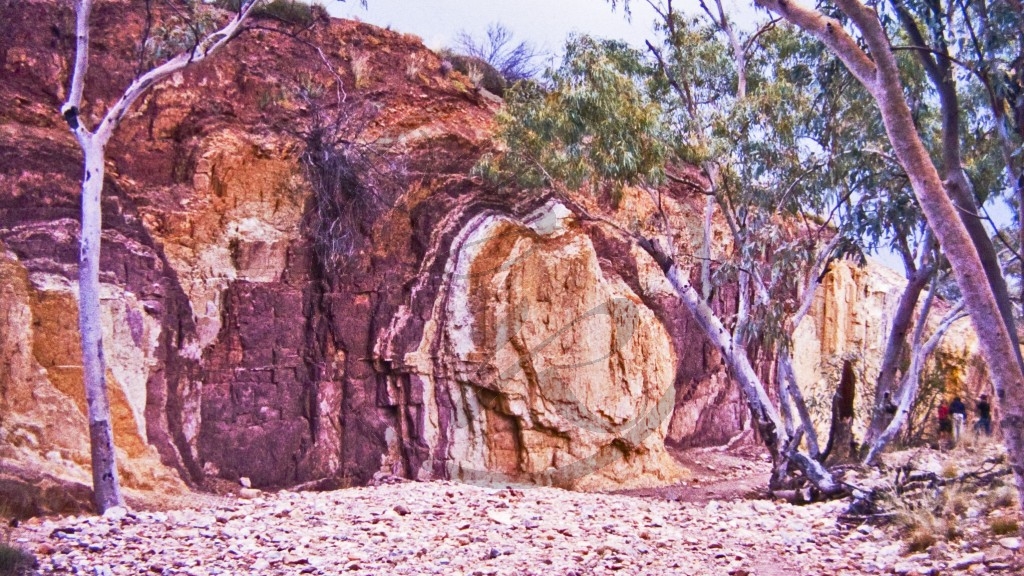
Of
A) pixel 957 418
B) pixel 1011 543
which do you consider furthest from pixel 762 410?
pixel 957 418

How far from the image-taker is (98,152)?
925 cm

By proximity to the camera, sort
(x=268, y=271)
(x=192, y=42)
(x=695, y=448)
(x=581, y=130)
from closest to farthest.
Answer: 1. (x=192, y=42)
2. (x=268, y=271)
3. (x=581, y=130)
4. (x=695, y=448)

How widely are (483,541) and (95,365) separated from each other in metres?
4.10

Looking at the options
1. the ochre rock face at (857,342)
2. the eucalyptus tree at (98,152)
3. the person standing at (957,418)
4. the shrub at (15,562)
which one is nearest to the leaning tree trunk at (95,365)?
the eucalyptus tree at (98,152)

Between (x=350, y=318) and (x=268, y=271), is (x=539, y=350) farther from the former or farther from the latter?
(x=268, y=271)

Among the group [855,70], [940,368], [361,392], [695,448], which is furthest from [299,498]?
[940,368]

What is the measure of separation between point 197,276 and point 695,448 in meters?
9.33

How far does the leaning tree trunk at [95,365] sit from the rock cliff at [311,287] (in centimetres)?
64

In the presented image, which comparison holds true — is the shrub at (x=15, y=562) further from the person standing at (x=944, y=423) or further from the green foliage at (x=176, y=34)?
the person standing at (x=944, y=423)

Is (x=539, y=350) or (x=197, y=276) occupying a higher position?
(x=197, y=276)

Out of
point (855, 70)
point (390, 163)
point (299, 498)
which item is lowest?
point (299, 498)

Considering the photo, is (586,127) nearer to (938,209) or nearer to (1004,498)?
(938,209)

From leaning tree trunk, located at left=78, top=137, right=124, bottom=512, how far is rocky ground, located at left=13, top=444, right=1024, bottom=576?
2.06 feet

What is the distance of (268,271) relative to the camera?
37.9ft
